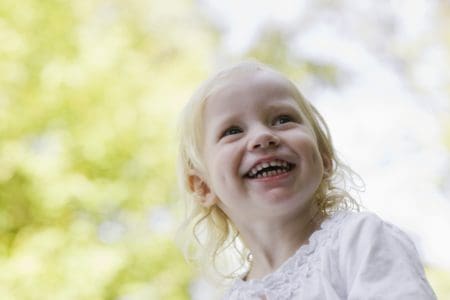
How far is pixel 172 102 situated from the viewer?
274cm

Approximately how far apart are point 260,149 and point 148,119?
6.22ft

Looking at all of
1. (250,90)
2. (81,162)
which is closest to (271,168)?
(250,90)

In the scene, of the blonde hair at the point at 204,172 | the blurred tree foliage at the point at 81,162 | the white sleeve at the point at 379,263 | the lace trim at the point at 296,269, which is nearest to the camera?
the white sleeve at the point at 379,263

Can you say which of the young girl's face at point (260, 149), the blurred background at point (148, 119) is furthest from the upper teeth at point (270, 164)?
the blurred background at point (148, 119)

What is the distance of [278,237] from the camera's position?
841 mm

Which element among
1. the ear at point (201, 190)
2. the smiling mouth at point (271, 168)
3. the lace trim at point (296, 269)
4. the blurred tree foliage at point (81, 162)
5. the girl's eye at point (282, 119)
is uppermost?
the blurred tree foliage at point (81, 162)

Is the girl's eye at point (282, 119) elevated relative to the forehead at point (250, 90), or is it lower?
lower

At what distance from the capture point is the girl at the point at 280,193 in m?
0.68

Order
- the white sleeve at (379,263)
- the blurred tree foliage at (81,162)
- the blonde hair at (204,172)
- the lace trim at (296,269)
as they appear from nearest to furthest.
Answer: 1. the white sleeve at (379,263)
2. the lace trim at (296,269)
3. the blonde hair at (204,172)
4. the blurred tree foliage at (81,162)

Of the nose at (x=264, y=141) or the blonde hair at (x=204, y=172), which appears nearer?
the nose at (x=264, y=141)

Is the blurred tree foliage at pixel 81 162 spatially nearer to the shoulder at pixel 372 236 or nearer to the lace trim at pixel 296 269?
the lace trim at pixel 296 269

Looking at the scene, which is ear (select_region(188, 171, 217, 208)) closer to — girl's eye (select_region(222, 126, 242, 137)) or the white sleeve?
girl's eye (select_region(222, 126, 242, 137))

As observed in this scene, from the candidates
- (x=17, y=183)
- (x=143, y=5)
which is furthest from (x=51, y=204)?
(x=143, y=5)

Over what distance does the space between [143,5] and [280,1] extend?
713 mm
